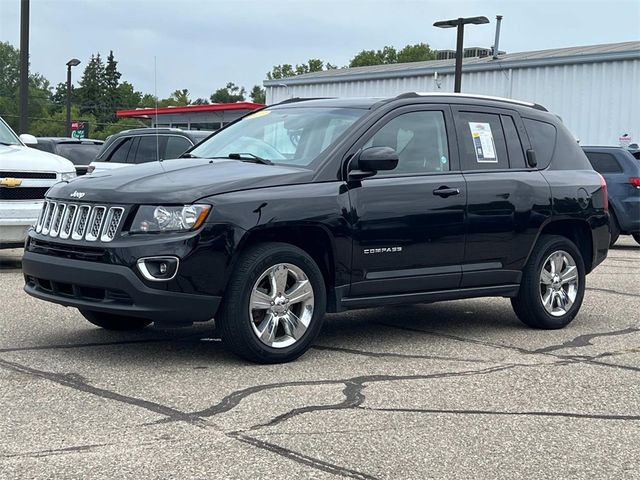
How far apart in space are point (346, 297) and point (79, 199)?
6.22 ft

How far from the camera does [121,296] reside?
253 inches

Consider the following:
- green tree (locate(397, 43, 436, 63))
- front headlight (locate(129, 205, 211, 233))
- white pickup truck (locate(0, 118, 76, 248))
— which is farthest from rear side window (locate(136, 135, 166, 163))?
green tree (locate(397, 43, 436, 63))

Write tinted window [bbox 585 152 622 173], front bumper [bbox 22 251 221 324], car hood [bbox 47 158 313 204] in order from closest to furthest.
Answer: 1. front bumper [bbox 22 251 221 324]
2. car hood [bbox 47 158 313 204]
3. tinted window [bbox 585 152 622 173]

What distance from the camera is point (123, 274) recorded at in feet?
20.7

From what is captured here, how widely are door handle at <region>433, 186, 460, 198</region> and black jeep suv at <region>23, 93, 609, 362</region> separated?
11 mm

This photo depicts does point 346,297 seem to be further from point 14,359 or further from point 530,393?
point 14,359

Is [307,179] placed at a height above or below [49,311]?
above

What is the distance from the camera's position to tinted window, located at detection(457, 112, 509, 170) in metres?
8.02

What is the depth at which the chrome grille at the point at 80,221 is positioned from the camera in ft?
21.4

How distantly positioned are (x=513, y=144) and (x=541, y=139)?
16.3 inches

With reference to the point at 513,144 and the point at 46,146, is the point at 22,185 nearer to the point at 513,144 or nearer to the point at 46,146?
the point at 513,144

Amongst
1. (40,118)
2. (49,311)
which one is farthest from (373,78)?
(40,118)

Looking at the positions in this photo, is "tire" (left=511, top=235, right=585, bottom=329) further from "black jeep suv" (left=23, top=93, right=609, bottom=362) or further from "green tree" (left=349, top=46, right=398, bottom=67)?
"green tree" (left=349, top=46, right=398, bottom=67)

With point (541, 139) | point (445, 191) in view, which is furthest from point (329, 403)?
point (541, 139)
